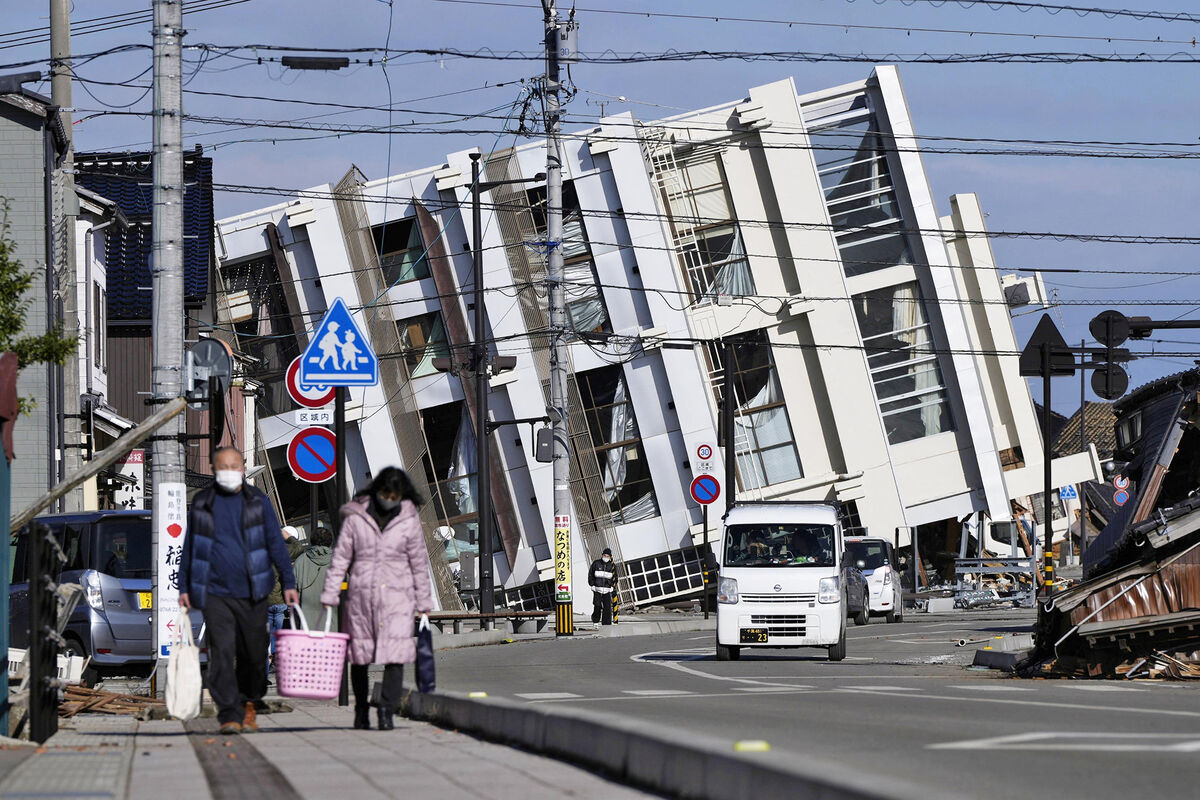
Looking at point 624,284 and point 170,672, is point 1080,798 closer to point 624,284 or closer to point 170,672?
point 170,672

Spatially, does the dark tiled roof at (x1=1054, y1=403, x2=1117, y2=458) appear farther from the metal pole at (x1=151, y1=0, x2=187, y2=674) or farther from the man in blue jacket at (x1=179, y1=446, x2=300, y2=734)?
the man in blue jacket at (x1=179, y1=446, x2=300, y2=734)

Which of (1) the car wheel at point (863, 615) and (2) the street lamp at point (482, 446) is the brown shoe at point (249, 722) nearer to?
(2) the street lamp at point (482, 446)

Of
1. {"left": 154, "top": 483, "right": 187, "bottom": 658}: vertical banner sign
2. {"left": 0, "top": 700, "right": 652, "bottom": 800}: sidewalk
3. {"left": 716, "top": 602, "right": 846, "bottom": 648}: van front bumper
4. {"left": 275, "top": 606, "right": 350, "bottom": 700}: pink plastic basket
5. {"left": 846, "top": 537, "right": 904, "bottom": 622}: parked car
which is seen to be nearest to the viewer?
{"left": 0, "top": 700, "right": 652, "bottom": 800}: sidewalk

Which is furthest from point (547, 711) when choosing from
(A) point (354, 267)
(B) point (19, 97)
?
(A) point (354, 267)

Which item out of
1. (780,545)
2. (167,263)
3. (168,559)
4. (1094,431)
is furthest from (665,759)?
(1094,431)

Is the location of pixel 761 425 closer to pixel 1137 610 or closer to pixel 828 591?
pixel 828 591

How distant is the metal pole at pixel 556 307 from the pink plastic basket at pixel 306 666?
2326 centimetres

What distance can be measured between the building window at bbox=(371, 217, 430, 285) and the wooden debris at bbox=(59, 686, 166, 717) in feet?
111

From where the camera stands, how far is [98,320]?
34.8 meters

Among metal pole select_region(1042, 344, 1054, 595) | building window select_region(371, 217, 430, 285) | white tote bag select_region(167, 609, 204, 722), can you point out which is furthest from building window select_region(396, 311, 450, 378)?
white tote bag select_region(167, 609, 204, 722)

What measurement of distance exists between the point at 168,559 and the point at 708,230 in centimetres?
3155

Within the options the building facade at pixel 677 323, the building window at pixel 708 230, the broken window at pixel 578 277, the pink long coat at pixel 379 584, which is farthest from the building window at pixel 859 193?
the pink long coat at pixel 379 584

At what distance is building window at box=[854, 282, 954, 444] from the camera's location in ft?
151

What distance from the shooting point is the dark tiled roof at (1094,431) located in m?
77.5
